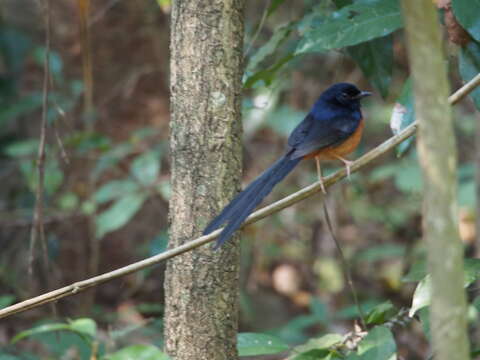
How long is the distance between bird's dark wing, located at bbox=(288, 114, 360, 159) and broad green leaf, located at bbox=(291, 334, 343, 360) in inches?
29.8

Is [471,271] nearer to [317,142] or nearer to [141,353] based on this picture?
[317,142]

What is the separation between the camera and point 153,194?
4.93 metres

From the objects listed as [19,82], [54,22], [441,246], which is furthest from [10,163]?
[441,246]

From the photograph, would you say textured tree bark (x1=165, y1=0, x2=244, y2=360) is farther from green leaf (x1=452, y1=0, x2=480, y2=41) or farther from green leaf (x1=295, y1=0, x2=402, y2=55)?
green leaf (x1=452, y1=0, x2=480, y2=41)

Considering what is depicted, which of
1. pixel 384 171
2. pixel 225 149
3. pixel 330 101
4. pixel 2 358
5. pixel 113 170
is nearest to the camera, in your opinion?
pixel 225 149

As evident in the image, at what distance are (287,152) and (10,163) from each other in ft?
11.6

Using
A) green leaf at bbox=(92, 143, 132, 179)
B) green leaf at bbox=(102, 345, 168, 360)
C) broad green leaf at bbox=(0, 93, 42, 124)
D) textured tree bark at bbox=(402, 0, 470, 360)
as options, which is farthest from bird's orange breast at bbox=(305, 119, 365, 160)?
broad green leaf at bbox=(0, 93, 42, 124)

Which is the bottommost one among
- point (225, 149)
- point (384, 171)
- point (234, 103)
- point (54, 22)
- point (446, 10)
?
point (225, 149)

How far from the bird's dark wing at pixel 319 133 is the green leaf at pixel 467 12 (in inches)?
32.3

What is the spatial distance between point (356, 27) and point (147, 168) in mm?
2384

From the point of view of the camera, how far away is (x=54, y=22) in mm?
6160

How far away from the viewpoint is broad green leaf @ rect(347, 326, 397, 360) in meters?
2.29

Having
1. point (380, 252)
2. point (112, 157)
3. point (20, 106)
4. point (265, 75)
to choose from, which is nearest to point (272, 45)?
point (265, 75)

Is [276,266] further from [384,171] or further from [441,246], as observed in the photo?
[441,246]
